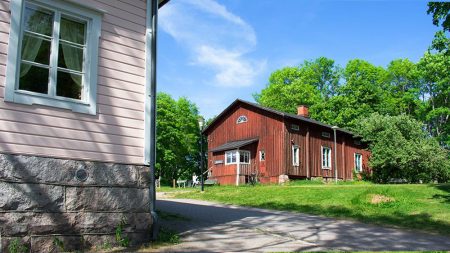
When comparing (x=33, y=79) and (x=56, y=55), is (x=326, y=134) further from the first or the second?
(x=33, y=79)

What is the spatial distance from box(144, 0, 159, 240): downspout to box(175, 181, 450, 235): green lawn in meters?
6.88

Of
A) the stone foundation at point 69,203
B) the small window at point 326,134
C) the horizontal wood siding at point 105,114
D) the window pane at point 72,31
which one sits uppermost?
the small window at point 326,134

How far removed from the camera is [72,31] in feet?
24.2

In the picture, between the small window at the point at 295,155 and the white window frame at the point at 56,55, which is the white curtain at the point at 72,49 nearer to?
the white window frame at the point at 56,55

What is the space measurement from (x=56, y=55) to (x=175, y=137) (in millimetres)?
51715

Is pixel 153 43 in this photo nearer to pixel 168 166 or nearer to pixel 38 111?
pixel 38 111

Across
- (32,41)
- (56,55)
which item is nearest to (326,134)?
(56,55)

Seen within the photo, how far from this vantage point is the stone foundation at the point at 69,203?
625 centimetres

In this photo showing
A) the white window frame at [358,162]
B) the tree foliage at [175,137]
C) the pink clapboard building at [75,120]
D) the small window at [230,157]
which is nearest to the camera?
the pink clapboard building at [75,120]

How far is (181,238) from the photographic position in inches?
320

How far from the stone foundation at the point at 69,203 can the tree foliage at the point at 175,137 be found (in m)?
48.0

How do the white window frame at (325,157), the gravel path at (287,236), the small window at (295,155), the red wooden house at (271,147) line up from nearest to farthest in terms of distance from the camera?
the gravel path at (287,236)
the red wooden house at (271,147)
the small window at (295,155)
the white window frame at (325,157)

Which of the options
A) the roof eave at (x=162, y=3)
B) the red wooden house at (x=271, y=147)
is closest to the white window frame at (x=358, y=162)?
the red wooden house at (x=271, y=147)

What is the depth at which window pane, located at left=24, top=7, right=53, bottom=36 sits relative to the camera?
6871 millimetres
